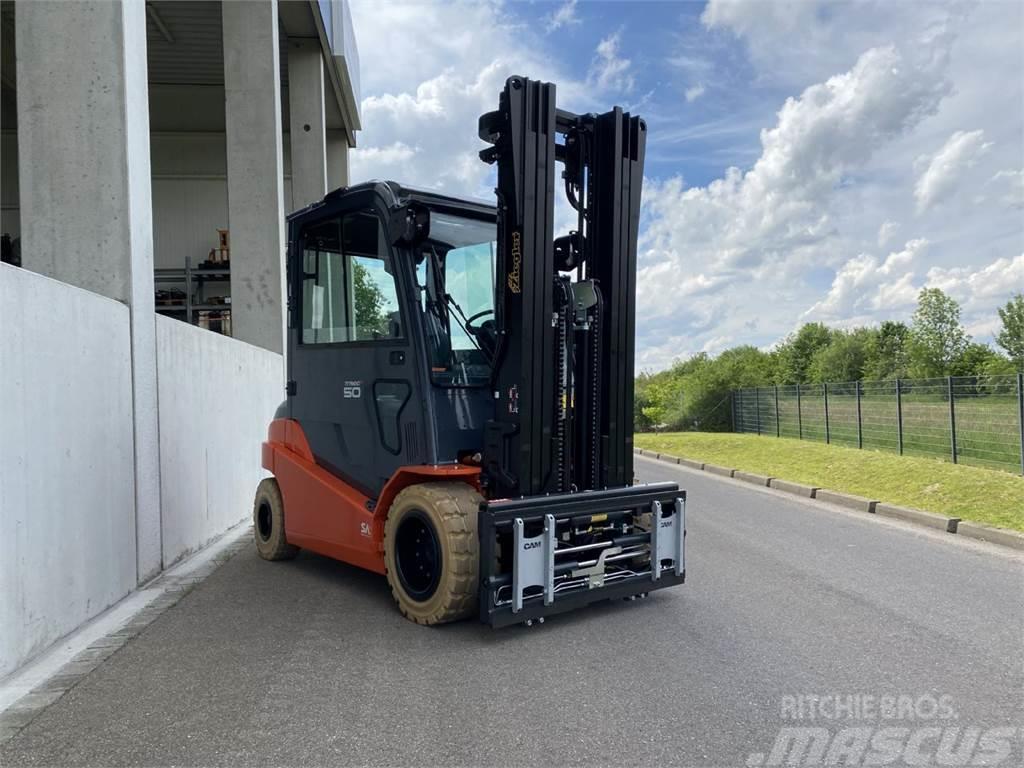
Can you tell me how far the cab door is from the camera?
5.52 meters

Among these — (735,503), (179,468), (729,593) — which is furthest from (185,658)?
(735,503)

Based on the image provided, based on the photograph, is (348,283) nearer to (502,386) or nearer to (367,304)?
(367,304)

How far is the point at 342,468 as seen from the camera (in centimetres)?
634

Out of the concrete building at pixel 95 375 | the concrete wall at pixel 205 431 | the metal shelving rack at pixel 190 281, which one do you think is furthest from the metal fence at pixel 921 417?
the metal shelving rack at pixel 190 281

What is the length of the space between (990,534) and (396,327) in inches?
289

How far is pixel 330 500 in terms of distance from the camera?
6.21 metres

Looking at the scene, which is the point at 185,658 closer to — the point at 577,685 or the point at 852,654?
the point at 577,685

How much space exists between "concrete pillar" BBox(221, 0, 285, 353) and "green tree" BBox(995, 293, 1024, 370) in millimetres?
47950

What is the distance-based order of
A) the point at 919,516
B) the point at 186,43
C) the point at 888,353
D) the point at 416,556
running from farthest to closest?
the point at 888,353
the point at 186,43
the point at 919,516
the point at 416,556

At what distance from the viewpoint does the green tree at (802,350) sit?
76125 millimetres

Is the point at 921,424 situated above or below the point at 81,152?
below

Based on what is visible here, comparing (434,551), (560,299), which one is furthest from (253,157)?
(434,551)

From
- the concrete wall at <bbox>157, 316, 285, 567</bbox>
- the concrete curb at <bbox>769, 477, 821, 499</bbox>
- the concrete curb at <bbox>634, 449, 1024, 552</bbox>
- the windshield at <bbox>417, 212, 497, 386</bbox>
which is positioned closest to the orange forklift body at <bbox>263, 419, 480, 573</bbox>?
the windshield at <bbox>417, 212, 497, 386</bbox>

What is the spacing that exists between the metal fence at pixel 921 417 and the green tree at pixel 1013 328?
30.6 metres
